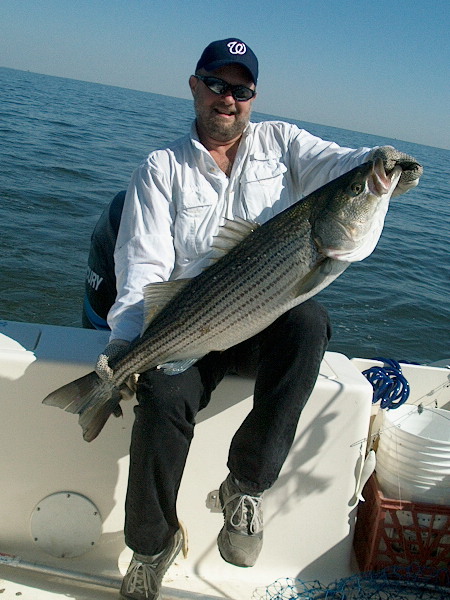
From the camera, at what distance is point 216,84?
11.8ft

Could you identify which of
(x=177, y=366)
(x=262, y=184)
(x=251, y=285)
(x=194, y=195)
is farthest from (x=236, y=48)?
(x=177, y=366)

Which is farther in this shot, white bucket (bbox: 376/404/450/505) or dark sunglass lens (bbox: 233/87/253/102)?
dark sunglass lens (bbox: 233/87/253/102)

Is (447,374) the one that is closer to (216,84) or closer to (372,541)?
(372,541)

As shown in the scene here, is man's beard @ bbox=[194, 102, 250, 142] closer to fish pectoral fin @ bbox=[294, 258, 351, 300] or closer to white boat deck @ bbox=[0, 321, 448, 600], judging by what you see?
fish pectoral fin @ bbox=[294, 258, 351, 300]

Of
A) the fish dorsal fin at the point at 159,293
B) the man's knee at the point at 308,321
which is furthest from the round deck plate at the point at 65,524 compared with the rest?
the man's knee at the point at 308,321

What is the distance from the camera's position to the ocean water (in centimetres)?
915

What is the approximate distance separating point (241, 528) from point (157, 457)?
527mm

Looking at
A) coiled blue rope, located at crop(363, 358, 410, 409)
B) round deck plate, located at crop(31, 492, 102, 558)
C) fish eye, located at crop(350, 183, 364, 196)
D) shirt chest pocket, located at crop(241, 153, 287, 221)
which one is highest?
fish eye, located at crop(350, 183, 364, 196)

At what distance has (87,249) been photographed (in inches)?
442

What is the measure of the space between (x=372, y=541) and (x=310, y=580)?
0.39 meters

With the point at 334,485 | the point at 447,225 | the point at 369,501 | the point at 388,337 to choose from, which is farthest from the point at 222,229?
the point at 447,225

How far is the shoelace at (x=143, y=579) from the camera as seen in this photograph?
274 cm

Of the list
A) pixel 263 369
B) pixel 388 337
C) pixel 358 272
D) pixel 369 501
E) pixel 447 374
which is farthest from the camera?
pixel 358 272

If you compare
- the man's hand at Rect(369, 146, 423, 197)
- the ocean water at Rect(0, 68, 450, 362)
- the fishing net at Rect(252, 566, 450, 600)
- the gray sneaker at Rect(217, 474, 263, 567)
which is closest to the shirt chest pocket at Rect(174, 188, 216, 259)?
the man's hand at Rect(369, 146, 423, 197)
